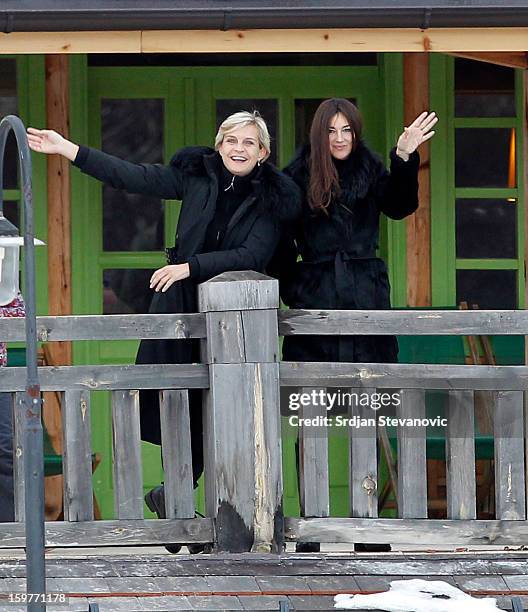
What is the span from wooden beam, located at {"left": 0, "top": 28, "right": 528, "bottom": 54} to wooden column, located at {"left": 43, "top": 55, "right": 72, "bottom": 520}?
5.32 ft

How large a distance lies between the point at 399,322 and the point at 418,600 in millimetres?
1094

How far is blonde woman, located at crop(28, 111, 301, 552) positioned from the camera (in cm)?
639

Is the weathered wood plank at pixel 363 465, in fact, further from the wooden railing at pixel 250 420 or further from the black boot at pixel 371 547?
the black boot at pixel 371 547

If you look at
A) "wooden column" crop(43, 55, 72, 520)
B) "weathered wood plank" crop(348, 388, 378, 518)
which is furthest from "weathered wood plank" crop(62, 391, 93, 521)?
"wooden column" crop(43, 55, 72, 520)

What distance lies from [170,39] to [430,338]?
94.1 inches

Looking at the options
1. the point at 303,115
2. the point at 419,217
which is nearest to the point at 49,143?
the point at 303,115

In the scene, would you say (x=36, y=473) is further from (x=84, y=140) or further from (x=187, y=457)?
(x=84, y=140)

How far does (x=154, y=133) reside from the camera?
8734 mm

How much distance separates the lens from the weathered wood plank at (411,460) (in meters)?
6.28

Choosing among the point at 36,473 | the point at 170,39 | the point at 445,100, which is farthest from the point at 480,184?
the point at 36,473

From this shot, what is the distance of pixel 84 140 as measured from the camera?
8602 mm

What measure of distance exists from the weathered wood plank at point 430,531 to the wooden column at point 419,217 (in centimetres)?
242

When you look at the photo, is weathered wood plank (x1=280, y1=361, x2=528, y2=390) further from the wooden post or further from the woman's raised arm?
the woman's raised arm

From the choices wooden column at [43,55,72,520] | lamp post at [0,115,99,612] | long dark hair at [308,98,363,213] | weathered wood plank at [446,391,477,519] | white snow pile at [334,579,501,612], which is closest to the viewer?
lamp post at [0,115,99,612]
